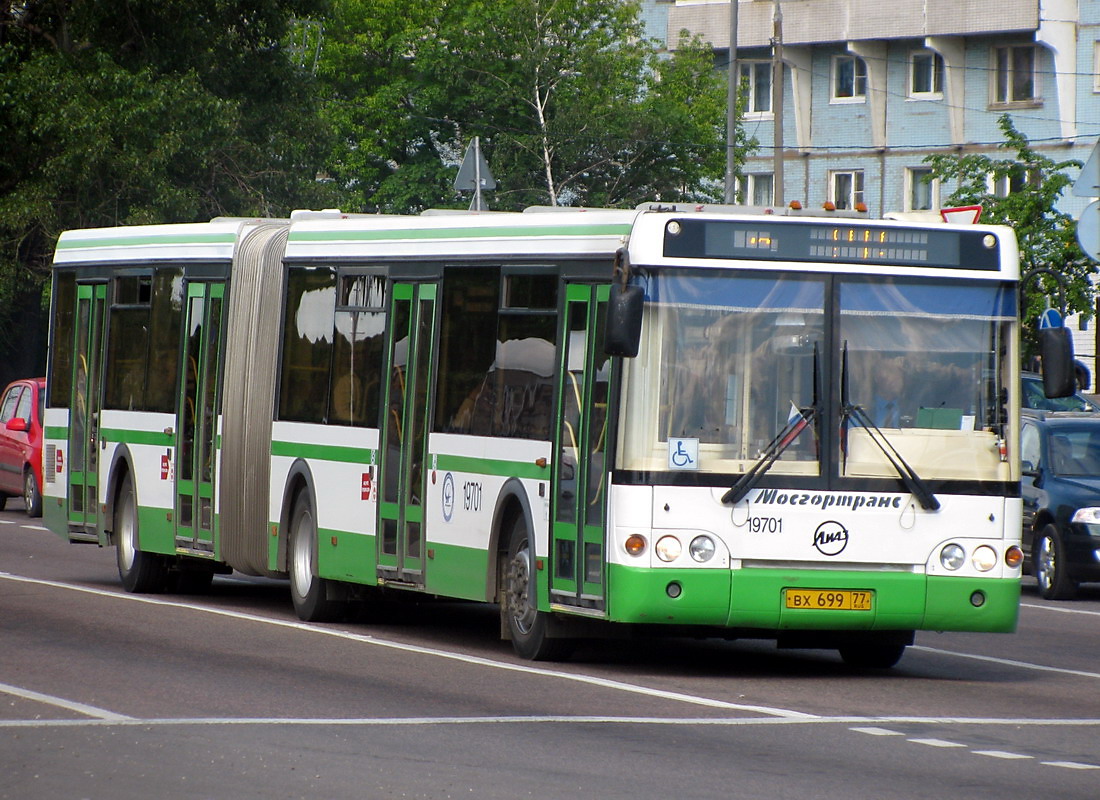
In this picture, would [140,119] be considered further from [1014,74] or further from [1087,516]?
[1014,74]

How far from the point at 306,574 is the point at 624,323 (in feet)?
17.2

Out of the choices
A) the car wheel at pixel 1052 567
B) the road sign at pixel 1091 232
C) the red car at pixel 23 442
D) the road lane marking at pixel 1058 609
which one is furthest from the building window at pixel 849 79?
the road sign at pixel 1091 232

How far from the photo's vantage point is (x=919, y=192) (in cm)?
6159

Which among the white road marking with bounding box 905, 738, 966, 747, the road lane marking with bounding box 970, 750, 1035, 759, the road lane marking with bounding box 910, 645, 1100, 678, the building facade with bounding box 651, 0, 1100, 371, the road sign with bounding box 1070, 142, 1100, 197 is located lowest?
the road lane marking with bounding box 970, 750, 1035, 759

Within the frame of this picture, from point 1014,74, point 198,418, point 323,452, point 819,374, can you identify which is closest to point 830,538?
point 819,374

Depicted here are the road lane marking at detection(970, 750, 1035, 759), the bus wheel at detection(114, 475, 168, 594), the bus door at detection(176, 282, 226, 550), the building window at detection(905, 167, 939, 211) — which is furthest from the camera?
the building window at detection(905, 167, 939, 211)

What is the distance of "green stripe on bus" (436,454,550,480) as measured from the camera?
13.6 m

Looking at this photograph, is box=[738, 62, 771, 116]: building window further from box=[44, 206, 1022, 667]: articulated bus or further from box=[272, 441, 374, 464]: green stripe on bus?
box=[44, 206, 1022, 667]: articulated bus

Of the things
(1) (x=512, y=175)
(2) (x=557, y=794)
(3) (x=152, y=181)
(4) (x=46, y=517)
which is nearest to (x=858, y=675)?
(2) (x=557, y=794)

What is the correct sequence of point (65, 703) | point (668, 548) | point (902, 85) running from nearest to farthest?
1. point (65, 703)
2. point (668, 548)
3. point (902, 85)

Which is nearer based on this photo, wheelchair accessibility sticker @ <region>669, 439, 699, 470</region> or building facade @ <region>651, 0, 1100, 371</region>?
wheelchair accessibility sticker @ <region>669, 439, 699, 470</region>

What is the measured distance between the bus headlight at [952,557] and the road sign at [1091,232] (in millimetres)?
2630

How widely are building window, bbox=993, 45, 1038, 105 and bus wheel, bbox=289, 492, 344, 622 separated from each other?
1768 inches

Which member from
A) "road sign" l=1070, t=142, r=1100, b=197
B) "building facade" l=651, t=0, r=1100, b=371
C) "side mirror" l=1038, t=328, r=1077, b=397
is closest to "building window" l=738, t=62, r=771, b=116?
"building facade" l=651, t=0, r=1100, b=371
